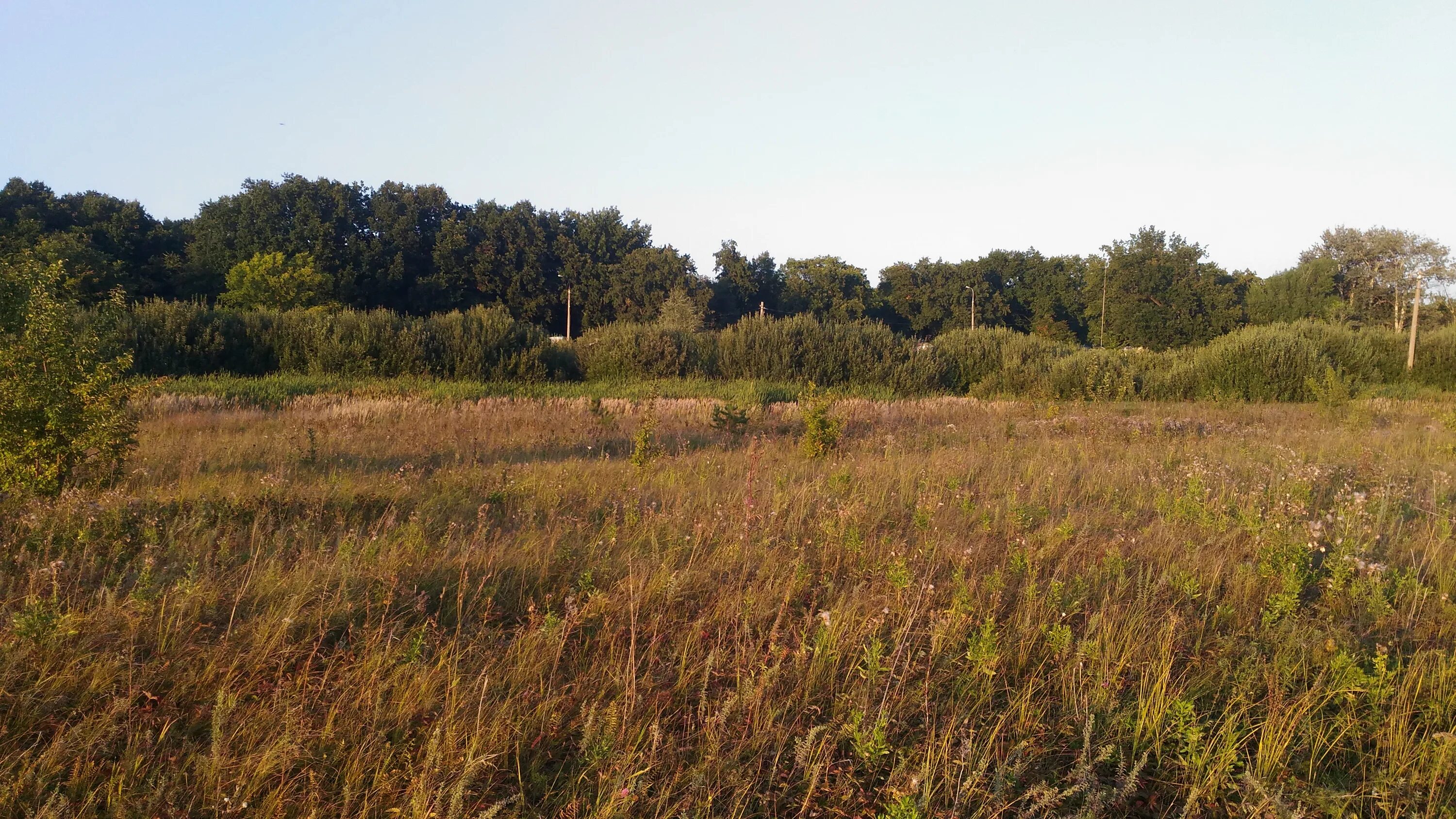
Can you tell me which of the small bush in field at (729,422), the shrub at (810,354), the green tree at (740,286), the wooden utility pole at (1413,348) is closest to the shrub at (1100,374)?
the shrub at (810,354)

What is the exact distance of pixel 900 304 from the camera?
69.9 meters

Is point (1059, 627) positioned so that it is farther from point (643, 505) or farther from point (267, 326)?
point (267, 326)

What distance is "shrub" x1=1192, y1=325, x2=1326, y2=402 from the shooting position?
23.6 metres

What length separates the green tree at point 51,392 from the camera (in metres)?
5.48

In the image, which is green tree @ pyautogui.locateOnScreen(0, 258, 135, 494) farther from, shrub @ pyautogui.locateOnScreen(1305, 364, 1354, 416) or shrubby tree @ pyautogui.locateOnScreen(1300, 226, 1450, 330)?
shrubby tree @ pyautogui.locateOnScreen(1300, 226, 1450, 330)

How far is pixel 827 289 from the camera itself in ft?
218

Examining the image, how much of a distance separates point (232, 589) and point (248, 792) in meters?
1.50

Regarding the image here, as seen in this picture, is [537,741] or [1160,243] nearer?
[537,741]

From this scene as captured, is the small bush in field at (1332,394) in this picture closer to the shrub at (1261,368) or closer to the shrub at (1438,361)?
the shrub at (1261,368)

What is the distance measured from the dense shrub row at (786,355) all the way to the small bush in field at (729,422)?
44.0ft

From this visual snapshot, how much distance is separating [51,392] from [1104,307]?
5471 cm

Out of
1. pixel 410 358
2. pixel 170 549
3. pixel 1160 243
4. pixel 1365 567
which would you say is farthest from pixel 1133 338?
pixel 170 549

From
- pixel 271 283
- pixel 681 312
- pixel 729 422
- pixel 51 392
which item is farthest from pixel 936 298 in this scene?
pixel 51 392

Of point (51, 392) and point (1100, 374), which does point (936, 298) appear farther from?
point (51, 392)
